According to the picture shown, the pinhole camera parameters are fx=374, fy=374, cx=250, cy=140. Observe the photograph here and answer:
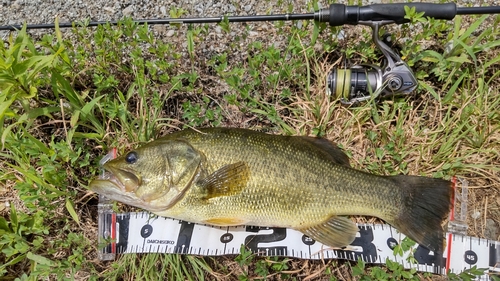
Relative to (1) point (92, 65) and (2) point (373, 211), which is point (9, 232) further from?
(2) point (373, 211)

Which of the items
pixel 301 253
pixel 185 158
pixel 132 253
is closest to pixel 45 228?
pixel 132 253

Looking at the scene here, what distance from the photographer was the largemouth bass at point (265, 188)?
2803 mm

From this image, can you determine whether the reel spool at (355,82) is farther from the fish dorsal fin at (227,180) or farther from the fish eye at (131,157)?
the fish eye at (131,157)

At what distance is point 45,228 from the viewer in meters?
3.21

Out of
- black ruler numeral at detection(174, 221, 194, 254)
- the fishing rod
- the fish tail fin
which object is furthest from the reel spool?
black ruler numeral at detection(174, 221, 194, 254)

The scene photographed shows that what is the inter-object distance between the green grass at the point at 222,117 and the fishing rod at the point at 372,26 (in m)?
0.15

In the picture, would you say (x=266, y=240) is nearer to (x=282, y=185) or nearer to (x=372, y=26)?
(x=282, y=185)

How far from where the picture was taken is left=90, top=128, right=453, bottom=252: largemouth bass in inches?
110

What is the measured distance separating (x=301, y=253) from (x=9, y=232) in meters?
2.45

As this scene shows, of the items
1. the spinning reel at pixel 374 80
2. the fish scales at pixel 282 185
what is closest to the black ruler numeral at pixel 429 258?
the fish scales at pixel 282 185

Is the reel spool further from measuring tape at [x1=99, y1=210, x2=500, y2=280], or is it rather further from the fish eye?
the fish eye

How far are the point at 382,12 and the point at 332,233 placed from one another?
5.93 ft

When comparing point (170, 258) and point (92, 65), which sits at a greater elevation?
point (92, 65)

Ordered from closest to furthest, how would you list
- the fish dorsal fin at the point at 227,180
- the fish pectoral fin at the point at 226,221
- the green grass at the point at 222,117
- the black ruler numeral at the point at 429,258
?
1. the fish dorsal fin at the point at 227,180
2. the fish pectoral fin at the point at 226,221
3. the black ruler numeral at the point at 429,258
4. the green grass at the point at 222,117
